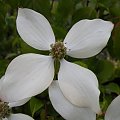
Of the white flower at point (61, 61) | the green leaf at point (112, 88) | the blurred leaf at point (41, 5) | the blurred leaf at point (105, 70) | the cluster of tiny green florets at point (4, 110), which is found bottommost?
the green leaf at point (112, 88)

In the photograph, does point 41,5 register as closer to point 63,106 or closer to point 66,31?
point 66,31

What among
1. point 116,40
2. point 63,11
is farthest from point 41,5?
point 116,40

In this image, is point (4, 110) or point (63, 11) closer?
point (4, 110)

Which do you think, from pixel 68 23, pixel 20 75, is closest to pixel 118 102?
pixel 20 75

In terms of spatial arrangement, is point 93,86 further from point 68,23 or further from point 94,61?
point 68,23

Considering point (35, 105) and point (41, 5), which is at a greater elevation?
point (41, 5)

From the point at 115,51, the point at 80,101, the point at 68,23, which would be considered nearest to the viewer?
the point at 80,101

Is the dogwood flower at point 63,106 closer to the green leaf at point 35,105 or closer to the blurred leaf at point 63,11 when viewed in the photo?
the green leaf at point 35,105

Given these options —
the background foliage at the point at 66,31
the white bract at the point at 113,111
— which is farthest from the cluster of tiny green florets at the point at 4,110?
the white bract at the point at 113,111
